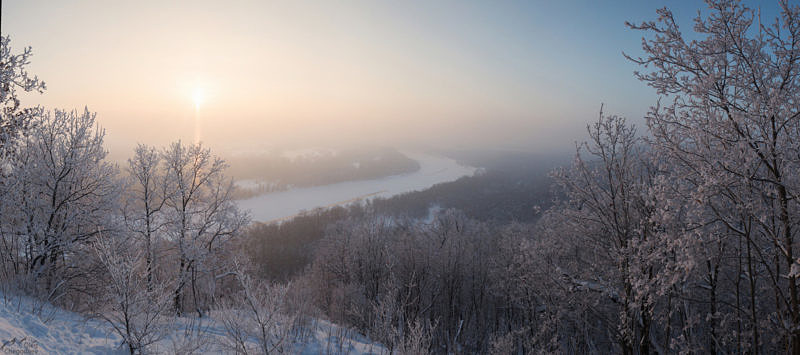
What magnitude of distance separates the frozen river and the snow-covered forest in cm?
4666

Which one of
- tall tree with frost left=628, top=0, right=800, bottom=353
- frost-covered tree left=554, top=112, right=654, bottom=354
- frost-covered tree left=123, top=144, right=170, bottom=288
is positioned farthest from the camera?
frost-covered tree left=123, top=144, right=170, bottom=288

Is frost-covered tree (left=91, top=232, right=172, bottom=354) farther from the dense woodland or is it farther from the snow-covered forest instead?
the dense woodland

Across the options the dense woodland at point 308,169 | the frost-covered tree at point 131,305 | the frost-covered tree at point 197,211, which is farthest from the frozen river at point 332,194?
the frost-covered tree at point 131,305

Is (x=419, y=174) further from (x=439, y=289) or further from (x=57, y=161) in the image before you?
(x=57, y=161)

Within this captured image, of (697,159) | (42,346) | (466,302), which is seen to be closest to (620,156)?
(697,159)

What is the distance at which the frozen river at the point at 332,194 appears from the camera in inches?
2734

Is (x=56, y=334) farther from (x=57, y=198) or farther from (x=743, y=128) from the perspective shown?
(x=743, y=128)

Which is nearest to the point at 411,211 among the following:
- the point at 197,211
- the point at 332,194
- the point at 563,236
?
the point at 332,194

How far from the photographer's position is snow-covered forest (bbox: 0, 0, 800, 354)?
4.22 m

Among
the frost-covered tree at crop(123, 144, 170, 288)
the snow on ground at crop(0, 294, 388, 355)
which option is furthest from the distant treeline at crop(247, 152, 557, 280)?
the snow on ground at crop(0, 294, 388, 355)

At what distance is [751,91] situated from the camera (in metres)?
4.15

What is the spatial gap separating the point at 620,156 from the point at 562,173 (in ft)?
4.77

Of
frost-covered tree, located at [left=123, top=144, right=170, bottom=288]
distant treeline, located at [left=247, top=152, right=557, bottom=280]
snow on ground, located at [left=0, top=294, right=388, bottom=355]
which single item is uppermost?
frost-covered tree, located at [left=123, top=144, right=170, bottom=288]

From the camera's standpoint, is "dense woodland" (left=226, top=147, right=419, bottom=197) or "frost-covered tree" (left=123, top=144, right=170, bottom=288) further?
"dense woodland" (left=226, top=147, right=419, bottom=197)
